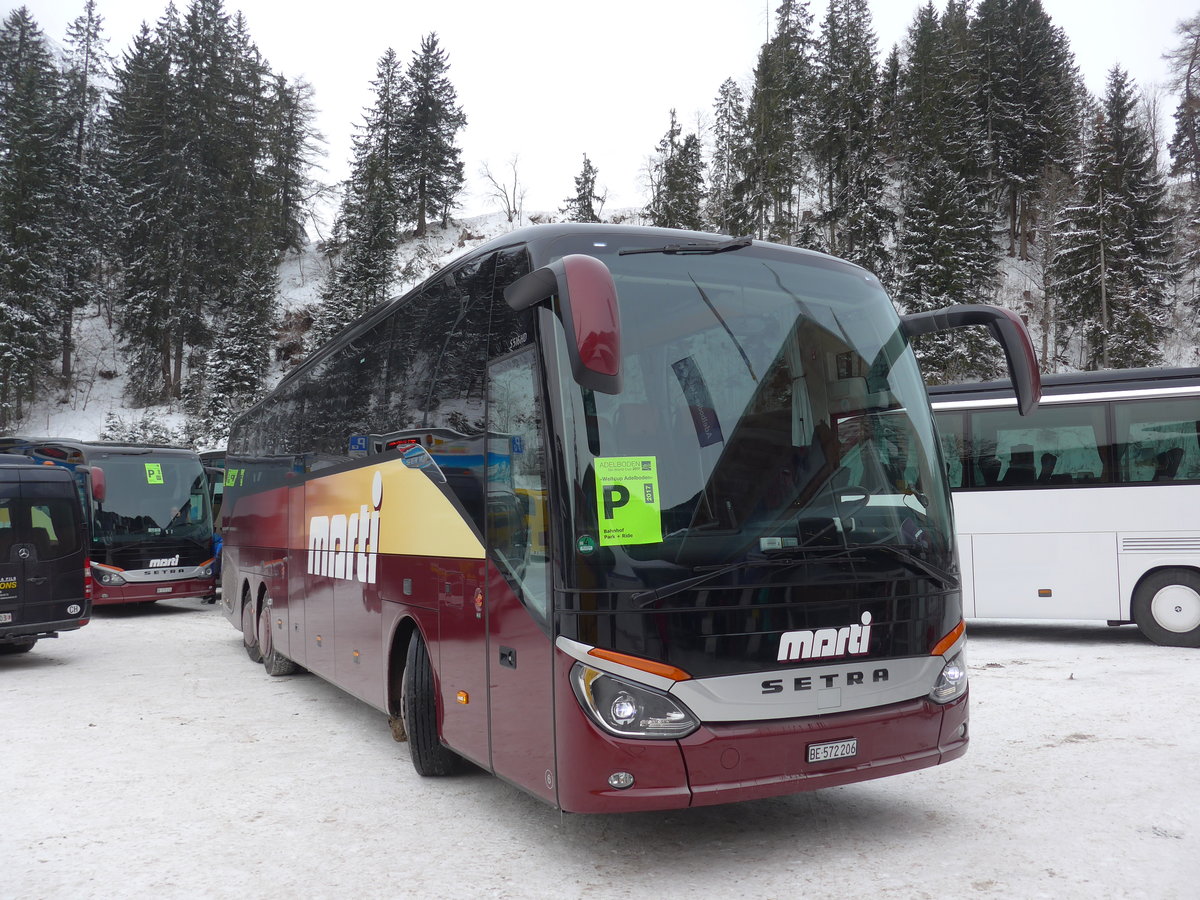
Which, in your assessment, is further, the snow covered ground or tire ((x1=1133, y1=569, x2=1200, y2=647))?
tire ((x1=1133, y1=569, x2=1200, y2=647))

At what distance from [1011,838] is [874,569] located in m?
1.63

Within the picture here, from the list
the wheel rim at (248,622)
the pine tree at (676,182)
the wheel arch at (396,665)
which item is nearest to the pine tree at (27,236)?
the pine tree at (676,182)

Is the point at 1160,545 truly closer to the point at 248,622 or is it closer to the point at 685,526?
the point at 685,526

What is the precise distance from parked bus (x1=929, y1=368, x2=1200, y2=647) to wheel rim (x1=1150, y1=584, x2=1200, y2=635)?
1 centimetres

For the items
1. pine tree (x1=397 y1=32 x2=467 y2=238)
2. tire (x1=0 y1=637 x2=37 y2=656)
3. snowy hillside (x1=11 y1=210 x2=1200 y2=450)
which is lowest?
tire (x1=0 y1=637 x2=37 y2=656)

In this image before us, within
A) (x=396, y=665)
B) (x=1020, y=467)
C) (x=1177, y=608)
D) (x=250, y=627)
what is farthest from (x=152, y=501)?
(x=1177, y=608)

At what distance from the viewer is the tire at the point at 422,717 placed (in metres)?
6.59

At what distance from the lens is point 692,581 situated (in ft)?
14.8

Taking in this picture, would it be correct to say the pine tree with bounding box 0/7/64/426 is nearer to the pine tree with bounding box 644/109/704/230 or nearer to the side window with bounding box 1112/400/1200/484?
the pine tree with bounding box 644/109/704/230

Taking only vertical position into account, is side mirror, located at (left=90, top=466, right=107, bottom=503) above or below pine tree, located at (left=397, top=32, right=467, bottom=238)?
below

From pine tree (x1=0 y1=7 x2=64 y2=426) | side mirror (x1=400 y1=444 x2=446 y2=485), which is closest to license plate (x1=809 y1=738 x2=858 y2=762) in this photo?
side mirror (x1=400 y1=444 x2=446 y2=485)

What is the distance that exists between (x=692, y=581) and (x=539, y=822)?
2156mm

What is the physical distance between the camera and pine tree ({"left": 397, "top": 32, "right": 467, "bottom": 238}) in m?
70.1

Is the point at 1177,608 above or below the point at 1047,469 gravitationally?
below
